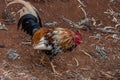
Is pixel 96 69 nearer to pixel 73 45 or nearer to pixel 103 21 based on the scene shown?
pixel 73 45

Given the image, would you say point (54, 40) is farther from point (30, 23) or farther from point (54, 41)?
point (30, 23)

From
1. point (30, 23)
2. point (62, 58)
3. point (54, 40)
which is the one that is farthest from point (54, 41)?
point (62, 58)

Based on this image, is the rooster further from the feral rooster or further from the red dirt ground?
the red dirt ground

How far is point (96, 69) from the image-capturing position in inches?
267

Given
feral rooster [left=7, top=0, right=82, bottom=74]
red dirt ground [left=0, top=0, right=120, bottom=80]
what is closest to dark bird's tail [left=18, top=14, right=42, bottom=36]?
feral rooster [left=7, top=0, right=82, bottom=74]

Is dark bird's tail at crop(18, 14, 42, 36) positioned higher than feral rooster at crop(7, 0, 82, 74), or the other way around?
dark bird's tail at crop(18, 14, 42, 36)

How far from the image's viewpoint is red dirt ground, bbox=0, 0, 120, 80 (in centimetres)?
635

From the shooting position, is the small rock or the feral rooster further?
the small rock

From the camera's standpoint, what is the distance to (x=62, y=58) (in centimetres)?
694

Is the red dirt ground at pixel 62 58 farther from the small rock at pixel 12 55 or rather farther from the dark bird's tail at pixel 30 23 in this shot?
the dark bird's tail at pixel 30 23

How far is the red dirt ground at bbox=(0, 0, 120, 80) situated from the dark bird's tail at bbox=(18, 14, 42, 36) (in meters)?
0.41

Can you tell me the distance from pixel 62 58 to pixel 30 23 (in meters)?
0.90

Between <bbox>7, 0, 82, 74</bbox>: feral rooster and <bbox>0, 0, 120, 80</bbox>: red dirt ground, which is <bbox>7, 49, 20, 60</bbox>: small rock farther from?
<bbox>7, 0, 82, 74</bbox>: feral rooster

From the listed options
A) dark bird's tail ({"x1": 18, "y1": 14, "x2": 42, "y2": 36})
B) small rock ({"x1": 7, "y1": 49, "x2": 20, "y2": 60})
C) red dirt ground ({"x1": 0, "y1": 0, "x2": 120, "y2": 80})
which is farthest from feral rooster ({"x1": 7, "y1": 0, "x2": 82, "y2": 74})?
small rock ({"x1": 7, "y1": 49, "x2": 20, "y2": 60})
